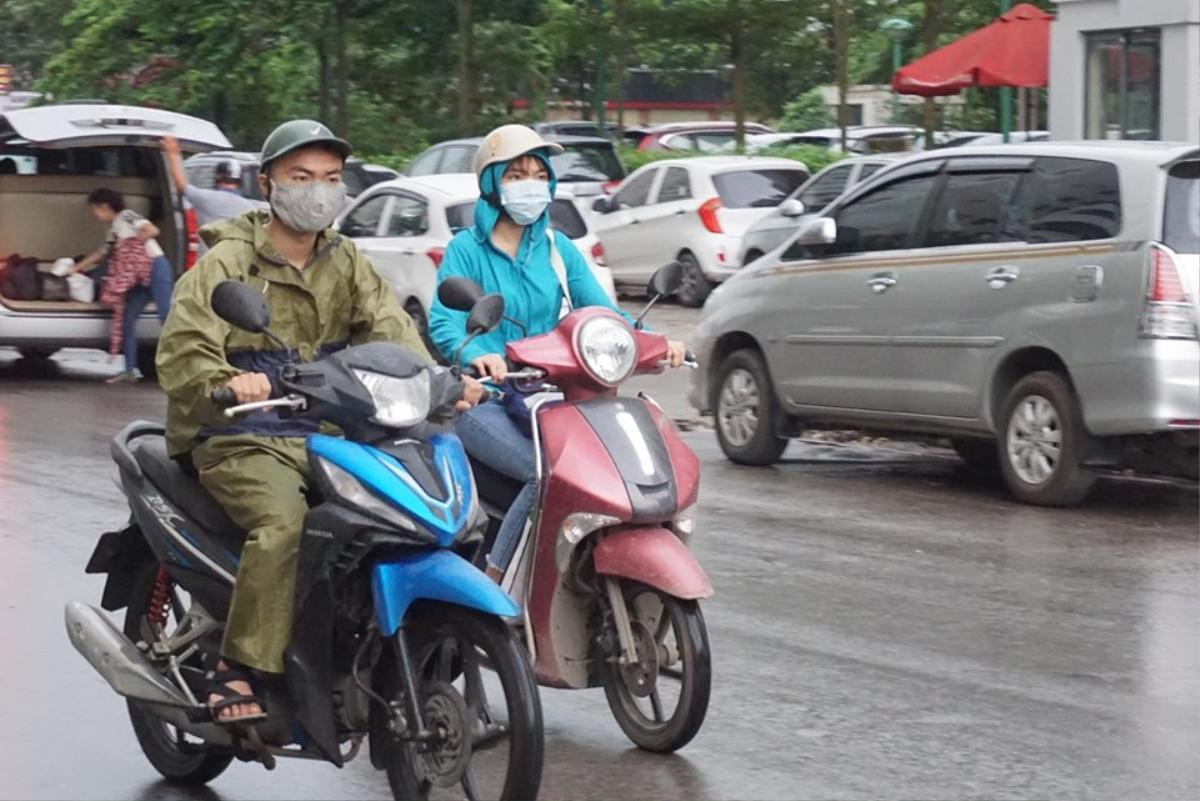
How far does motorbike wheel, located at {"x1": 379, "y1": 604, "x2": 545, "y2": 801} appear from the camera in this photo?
5.19 meters

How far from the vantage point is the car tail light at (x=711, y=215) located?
24562 mm

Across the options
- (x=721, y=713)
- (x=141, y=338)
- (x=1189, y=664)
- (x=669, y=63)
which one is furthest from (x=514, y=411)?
(x=669, y=63)

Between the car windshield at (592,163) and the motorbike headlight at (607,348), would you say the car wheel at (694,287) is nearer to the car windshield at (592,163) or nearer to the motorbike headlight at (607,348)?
the car windshield at (592,163)

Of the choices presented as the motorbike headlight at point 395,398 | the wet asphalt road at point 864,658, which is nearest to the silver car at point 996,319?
the wet asphalt road at point 864,658

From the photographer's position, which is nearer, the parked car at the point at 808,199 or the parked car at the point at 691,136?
the parked car at the point at 808,199

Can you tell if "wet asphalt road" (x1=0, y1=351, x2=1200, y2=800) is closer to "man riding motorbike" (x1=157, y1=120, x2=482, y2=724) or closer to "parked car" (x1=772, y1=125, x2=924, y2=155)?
"man riding motorbike" (x1=157, y1=120, x2=482, y2=724)

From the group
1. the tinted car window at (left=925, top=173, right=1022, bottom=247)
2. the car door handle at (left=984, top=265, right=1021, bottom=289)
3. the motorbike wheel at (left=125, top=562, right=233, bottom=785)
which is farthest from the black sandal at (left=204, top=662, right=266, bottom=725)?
the tinted car window at (left=925, top=173, right=1022, bottom=247)

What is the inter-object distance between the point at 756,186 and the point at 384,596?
20.2 meters

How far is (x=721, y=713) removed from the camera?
689cm

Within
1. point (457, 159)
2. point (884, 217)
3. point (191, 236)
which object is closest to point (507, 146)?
point (884, 217)

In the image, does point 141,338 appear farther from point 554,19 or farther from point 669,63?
point 669,63

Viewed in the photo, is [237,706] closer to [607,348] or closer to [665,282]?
[607,348]

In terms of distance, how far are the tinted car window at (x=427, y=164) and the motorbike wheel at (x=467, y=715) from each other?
82.6 feet

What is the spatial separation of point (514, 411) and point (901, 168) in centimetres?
597
